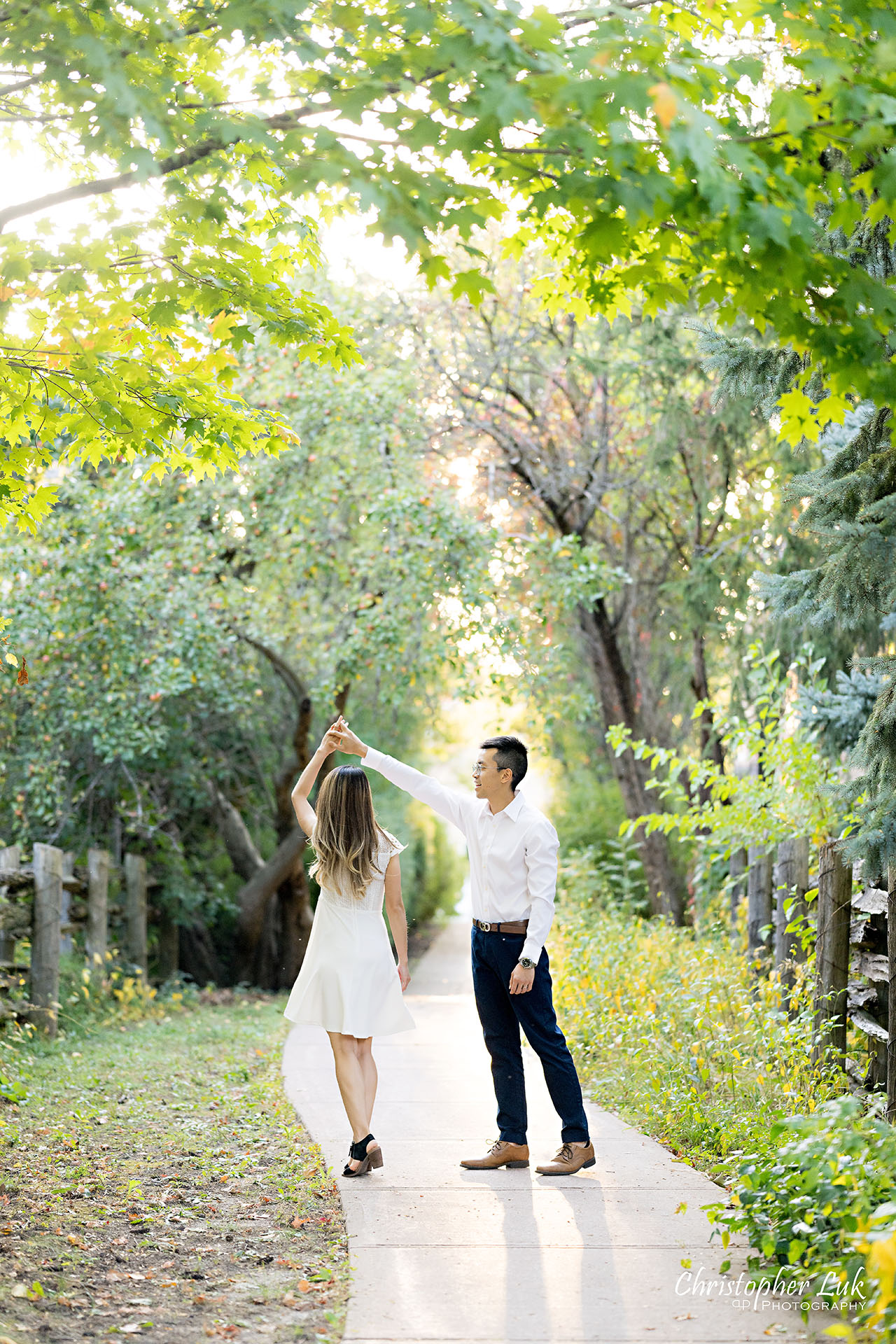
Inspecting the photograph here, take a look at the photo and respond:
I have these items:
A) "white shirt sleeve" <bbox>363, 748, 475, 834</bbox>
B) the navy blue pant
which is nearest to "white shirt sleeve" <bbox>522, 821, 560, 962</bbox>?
the navy blue pant

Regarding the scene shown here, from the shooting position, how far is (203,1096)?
7.15m

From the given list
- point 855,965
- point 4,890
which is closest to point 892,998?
point 855,965

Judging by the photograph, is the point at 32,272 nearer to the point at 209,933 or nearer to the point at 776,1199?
the point at 776,1199

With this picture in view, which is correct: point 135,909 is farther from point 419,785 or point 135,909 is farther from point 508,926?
point 508,926

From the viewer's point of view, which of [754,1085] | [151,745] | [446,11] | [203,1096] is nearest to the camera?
[446,11]

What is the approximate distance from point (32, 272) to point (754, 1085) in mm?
5054

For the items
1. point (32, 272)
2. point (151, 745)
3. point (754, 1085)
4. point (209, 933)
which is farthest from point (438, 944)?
point (32, 272)

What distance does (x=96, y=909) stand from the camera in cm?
1062

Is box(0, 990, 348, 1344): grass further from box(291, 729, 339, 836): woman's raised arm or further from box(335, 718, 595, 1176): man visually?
box(291, 729, 339, 836): woman's raised arm

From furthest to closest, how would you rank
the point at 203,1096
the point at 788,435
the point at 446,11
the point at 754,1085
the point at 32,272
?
the point at 203,1096, the point at 754,1085, the point at 32,272, the point at 788,435, the point at 446,11

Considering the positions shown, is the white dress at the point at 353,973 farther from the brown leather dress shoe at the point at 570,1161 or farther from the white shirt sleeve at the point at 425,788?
the brown leather dress shoe at the point at 570,1161

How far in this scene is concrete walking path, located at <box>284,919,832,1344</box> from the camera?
357 cm

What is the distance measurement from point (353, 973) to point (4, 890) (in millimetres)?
4559

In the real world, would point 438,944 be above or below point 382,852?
below
